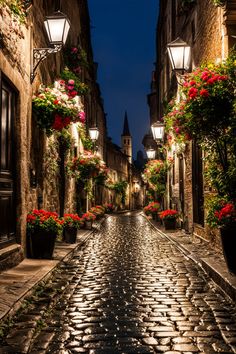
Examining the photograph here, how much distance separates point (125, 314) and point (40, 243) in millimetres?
3953

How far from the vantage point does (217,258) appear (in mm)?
8391

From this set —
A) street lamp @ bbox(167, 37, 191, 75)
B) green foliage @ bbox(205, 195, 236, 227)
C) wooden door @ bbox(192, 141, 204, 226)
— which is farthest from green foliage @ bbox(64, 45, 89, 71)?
green foliage @ bbox(205, 195, 236, 227)

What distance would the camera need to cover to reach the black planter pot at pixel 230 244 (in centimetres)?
635

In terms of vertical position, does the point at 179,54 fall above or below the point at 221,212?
above

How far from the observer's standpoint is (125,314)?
476 centimetres

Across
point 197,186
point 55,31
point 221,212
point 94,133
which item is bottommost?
point 221,212

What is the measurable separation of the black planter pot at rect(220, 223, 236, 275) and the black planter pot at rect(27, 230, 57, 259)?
11.7 feet

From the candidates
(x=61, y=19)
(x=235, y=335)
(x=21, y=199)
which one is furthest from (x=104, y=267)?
(x=61, y=19)

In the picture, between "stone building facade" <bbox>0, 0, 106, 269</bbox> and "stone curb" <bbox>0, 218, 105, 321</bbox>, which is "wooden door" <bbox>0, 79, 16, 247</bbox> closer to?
"stone building facade" <bbox>0, 0, 106, 269</bbox>

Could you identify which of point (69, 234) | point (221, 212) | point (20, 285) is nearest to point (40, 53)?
point (69, 234)

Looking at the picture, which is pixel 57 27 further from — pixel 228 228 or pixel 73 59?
pixel 73 59

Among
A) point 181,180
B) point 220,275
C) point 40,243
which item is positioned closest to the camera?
point 220,275

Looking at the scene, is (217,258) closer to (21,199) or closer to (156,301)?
(156,301)

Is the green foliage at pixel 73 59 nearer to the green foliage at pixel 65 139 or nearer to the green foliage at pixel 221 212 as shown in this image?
the green foliage at pixel 65 139
